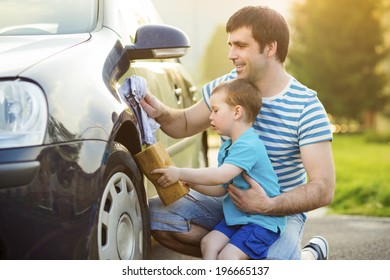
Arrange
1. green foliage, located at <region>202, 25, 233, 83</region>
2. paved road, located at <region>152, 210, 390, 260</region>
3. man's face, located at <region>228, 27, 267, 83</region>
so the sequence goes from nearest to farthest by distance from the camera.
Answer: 1. man's face, located at <region>228, 27, 267, 83</region>
2. paved road, located at <region>152, 210, 390, 260</region>
3. green foliage, located at <region>202, 25, 233, 83</region>

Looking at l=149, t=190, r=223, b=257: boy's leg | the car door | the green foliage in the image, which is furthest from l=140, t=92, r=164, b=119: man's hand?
the green foliage

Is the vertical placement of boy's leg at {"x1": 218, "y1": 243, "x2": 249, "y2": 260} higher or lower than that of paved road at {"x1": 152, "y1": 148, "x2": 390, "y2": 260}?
higher

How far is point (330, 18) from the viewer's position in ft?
94.7

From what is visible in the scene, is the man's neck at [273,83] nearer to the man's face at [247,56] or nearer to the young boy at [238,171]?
the man's face at [247,56]

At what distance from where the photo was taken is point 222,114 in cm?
319

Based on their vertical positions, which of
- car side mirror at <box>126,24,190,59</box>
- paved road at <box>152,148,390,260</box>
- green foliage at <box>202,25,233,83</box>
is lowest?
paved road at <box>152,148,390,260</box>

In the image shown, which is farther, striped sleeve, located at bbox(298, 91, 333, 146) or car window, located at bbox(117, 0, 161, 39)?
car window, located at bbox(117, 0, 161, 39)

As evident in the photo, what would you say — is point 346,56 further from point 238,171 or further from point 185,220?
point 238,171

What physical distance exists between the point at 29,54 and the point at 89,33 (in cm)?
48

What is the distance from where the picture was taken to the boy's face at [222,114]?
3186mm

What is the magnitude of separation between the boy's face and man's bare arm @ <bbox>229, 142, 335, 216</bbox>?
0.23 m

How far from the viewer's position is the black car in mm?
2402

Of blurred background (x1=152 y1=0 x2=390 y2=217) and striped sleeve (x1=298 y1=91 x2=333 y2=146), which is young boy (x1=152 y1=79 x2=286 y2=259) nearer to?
striped sleeve (x1=298 y1=91 x2=333 y2=146)

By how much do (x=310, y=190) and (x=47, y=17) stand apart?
129 centimetres
